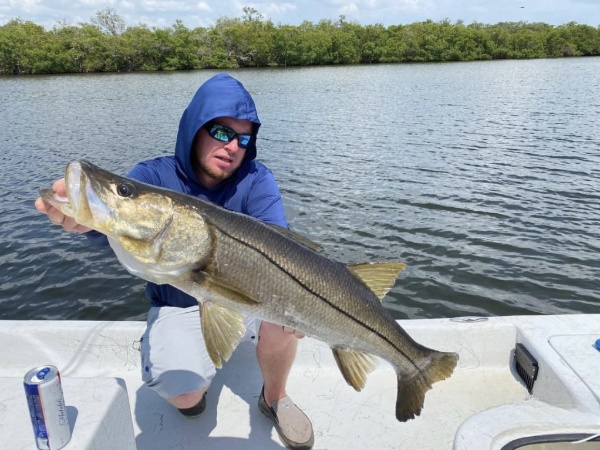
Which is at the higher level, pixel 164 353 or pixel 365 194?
pixel 164 353

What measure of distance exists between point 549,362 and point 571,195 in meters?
9.62

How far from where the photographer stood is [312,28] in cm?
10688

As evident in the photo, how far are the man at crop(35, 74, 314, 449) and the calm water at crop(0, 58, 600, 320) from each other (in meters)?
4.25

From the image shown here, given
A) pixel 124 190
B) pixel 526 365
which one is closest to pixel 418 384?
pixel 526 365

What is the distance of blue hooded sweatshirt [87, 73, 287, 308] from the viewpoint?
3447 mm

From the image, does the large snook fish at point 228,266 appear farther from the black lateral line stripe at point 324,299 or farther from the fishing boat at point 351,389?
the fishing boat at point 351,389

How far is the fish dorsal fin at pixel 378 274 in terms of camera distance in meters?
2.74

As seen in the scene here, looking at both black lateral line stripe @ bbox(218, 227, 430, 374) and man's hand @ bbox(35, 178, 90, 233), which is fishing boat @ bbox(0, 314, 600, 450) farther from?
man's hand @ bbox(35, 178, 90, 233)

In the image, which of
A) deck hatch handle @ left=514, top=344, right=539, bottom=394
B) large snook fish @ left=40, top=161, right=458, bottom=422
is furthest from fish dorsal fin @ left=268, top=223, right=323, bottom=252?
deck hatch handle @ left=514, top=344, right=539, bottom=394

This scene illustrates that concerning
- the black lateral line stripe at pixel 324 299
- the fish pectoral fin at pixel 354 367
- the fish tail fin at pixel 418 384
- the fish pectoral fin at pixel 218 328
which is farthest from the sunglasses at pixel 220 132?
the fish tail fin at pixel 418 384

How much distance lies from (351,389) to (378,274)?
64.9 inches

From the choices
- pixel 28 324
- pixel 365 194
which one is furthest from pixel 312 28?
pixel 28 324

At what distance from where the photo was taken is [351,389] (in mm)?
4027

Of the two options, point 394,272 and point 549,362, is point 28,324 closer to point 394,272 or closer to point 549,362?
point 394,272
